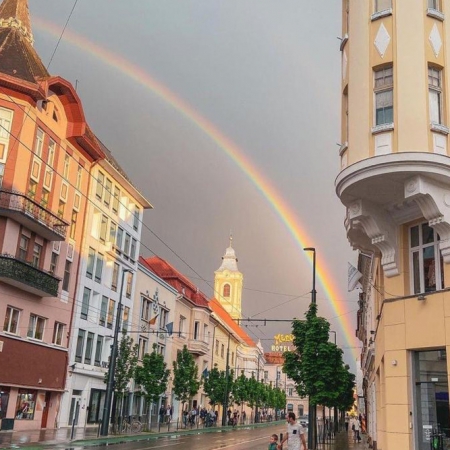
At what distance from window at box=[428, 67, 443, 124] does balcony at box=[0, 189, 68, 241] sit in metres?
25.0

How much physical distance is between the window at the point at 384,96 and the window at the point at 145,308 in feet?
139

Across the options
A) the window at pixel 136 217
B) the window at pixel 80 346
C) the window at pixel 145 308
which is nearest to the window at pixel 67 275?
the window at pixel 80 346

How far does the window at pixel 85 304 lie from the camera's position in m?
42.8

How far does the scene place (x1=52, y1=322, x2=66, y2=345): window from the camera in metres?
39.0

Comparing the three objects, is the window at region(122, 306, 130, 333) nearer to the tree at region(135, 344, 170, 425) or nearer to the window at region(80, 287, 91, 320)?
the window at region(80, 287, 91, 320)

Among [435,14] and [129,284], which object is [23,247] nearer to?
[129,284]

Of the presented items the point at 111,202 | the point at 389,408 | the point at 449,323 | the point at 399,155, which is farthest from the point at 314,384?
the point at 111,202

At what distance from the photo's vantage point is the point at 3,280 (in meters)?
32.6

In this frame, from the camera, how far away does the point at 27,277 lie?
33812 millimetres

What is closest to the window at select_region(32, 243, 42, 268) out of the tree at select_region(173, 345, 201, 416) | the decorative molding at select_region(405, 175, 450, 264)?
the tree at select_region(173, 345, 201, 416)

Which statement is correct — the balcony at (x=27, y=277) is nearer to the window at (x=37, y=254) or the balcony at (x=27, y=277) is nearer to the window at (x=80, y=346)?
the window at (x=37, y=254)

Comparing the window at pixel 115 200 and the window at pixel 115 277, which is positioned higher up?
the window at pixel 115 200

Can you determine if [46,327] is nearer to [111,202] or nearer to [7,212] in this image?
[7,212]

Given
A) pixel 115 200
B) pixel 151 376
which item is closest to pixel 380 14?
pixel 151 376
